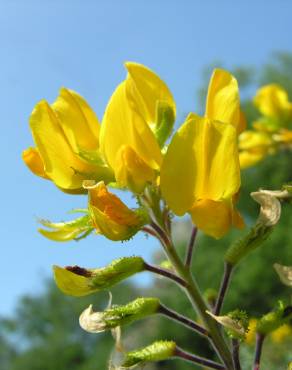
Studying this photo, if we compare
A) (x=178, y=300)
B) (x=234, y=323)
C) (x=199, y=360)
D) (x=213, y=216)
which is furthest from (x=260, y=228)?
(x=178, y=300)

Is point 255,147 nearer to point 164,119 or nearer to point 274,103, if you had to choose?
point 274,103

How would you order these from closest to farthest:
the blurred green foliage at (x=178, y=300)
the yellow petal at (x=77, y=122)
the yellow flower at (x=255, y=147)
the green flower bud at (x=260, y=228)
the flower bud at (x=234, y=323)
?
the flower bud at (x=234, y=323) < the green flower bud at (x=260, y=228) < the yellow petal at (x=77, y=122) < the yellow flower at (x=255, y=147) < the blurred green foliage at (x=178, y=300)

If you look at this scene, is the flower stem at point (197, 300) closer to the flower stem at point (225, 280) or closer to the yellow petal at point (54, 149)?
the flower stem at point (225, 280)

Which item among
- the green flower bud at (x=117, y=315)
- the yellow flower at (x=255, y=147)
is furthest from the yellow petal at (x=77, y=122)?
the yellow flower at (x=255, y=147)

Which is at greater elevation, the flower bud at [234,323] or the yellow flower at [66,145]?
the yellow flower at [66,145]

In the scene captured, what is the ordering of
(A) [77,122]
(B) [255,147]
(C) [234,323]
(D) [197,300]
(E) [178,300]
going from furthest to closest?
1. (E) [178,300]
2. (B) [255,147]
3. (A) [77,122]
4. (D) [197,300]
5. (C) [234,323]

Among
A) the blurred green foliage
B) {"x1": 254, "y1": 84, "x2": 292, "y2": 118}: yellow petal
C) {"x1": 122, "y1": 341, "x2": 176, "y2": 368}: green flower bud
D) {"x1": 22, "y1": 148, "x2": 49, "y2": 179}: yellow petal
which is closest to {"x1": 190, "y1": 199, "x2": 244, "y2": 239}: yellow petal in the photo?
{"x1": 122, "y1": 341, "x2": 176, "y2": 368}: green flower bud

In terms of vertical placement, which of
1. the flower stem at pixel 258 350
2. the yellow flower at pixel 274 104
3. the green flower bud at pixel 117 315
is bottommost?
the yellow flower at pixel 274 104
